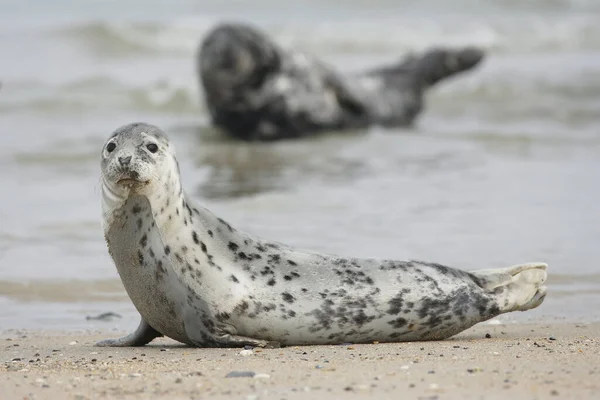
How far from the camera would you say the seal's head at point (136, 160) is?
4898 mm

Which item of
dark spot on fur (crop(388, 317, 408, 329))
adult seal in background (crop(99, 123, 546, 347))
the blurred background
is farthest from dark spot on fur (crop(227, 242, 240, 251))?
the blurred background

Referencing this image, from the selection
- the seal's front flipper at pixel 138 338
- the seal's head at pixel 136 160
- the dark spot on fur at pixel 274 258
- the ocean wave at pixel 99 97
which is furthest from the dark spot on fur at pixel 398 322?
the ocean wave at pixel 99 97

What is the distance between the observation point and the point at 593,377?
402 centimetres

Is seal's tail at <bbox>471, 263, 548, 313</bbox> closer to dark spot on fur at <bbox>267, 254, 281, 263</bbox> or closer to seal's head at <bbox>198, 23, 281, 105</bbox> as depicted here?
dark spot on fur at <bbox>267, 254, 281, 263</bbox>

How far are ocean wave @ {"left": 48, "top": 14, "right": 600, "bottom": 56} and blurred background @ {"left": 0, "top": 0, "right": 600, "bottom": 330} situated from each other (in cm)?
6

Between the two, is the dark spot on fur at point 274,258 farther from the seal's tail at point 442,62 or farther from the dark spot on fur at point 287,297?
the seal's tail at point 442,62

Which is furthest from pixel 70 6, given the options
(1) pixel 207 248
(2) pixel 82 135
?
(1) pixel 207 248

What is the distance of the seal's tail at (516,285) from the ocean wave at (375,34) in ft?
50.8

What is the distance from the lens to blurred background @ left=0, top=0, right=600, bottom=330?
7.31m

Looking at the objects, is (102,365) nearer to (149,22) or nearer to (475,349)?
(475,349)

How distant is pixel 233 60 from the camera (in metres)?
12.7

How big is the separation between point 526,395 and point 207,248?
180 centimetres

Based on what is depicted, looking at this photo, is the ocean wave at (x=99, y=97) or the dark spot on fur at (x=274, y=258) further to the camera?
the ocean wave at (x=99, y=97)

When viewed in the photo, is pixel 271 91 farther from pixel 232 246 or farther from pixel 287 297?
pixel 287 297
